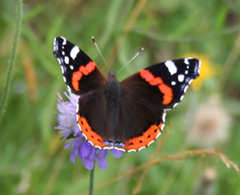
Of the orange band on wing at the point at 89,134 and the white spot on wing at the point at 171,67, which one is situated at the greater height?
the orange band on wing at the point at 89,134

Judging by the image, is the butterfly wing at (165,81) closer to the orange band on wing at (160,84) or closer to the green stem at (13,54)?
the orange band on wing at (160,84)

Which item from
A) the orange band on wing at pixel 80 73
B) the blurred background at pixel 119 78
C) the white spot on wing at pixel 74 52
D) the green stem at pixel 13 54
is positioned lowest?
the blurred background at pixel 119 78

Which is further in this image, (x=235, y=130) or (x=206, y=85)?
(x=235, y=130)

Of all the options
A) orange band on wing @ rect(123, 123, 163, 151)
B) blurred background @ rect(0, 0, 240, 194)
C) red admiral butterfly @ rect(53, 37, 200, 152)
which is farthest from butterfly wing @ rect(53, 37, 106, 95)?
blurred background @ rect(0, 0, 240, 194)

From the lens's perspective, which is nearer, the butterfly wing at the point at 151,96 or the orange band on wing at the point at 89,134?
the orange band on wing at the point at 89,134

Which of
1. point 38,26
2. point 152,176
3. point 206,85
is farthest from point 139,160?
point 38,26

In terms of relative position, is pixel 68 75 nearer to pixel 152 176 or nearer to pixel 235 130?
pixel 152 176

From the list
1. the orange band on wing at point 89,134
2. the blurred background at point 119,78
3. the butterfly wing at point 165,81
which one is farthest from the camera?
the blurred background at point 119,78

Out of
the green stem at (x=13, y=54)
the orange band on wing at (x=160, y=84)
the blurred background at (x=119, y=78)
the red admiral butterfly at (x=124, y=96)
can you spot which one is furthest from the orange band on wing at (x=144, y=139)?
the blurred background at (x=119, y=78)
